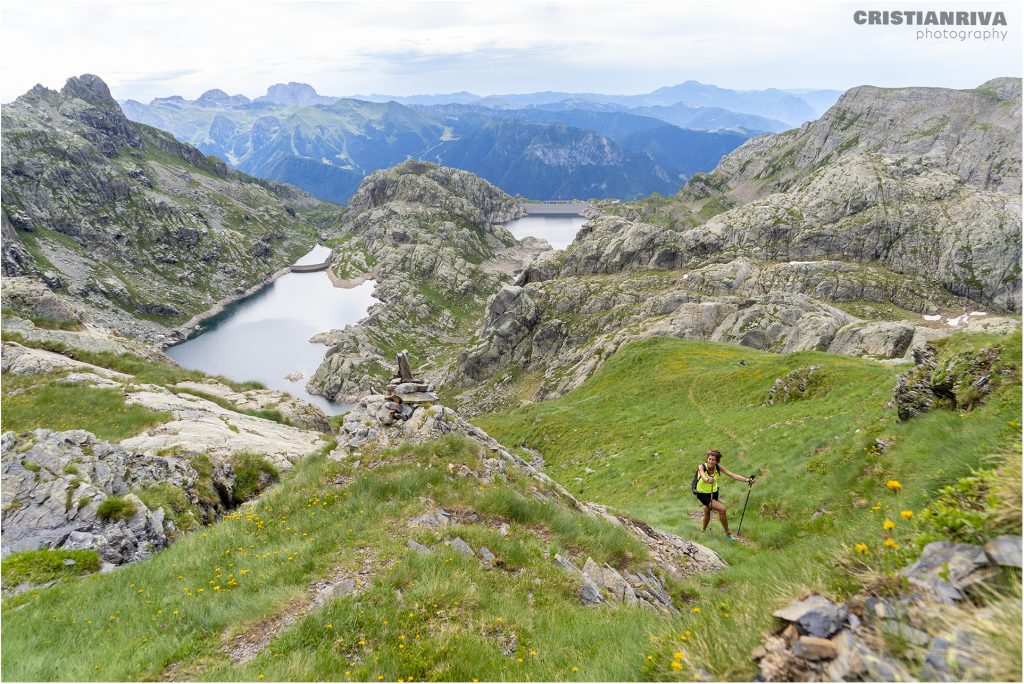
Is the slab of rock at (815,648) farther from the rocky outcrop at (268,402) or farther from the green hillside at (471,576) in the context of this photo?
the rocky outcrop at (268,402)

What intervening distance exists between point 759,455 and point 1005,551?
2167 cm

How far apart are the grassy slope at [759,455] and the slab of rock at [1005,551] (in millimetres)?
1212

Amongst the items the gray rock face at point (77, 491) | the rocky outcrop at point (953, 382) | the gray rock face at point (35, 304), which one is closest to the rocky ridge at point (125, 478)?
the gray rock face at point (77, 491)

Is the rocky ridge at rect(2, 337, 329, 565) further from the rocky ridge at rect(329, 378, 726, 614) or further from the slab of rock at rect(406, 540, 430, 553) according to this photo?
the slab of rock at rect(406, 540, 430, 553)

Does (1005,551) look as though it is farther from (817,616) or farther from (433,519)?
(433,519)

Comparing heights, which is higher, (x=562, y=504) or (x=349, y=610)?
(x=349, y=610)

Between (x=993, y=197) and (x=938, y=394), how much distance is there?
166845 millimetres

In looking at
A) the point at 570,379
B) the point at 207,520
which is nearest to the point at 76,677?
the point at 207,520

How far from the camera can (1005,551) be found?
4.59m

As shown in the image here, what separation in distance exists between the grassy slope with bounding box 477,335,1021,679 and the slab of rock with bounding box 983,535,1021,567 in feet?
3.98

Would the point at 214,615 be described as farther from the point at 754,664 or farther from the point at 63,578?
the point at 754,664

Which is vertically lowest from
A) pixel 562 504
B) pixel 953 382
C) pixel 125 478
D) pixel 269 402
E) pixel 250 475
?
pixel 269 402

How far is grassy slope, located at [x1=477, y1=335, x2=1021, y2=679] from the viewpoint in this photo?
682cm

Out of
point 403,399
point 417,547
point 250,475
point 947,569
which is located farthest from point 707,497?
point 250,475
